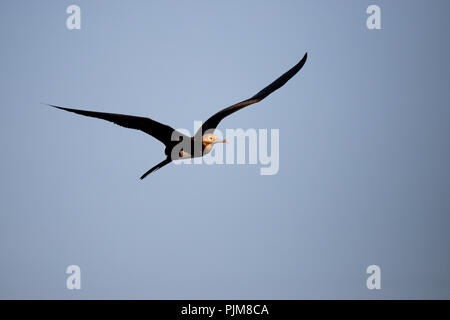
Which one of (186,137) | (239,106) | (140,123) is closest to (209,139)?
(186,137)

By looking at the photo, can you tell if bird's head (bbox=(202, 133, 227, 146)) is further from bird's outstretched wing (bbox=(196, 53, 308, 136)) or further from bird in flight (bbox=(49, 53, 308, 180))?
bird's outstretched wing (bbox=(196, 53, 308, 136))

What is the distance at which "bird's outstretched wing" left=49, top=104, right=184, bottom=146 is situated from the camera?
972cm

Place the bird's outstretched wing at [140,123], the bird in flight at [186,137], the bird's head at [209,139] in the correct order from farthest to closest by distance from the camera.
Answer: the bird's head at [209,139], the bird in flight at [186,137], the bird's outstretched wing at [140,123]

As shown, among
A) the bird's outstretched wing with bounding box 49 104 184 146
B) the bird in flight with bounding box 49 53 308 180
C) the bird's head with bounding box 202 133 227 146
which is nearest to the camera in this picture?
the bird's outstretched wing with bounding box 49 104 184 146

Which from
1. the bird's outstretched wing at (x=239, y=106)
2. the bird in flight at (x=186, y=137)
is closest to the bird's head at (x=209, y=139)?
the bird in flight at (x=186, y=137)

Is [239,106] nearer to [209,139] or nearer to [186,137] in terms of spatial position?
[209,139]

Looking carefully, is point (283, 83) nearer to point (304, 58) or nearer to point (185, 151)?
point (304, 58)

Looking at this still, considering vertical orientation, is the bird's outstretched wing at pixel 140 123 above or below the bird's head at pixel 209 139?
above

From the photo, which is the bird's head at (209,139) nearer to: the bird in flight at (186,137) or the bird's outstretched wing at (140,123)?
the bird in flight at (186,137)

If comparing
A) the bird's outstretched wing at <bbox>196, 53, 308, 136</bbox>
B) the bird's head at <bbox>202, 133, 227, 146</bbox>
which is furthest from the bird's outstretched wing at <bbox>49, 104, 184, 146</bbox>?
the bird's outstretched wing at <bbox>196, 53, 308, 136</bbox>

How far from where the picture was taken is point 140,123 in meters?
10.3

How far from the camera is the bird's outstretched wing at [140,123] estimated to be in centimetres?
972

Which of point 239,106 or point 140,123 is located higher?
point 239,106
